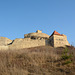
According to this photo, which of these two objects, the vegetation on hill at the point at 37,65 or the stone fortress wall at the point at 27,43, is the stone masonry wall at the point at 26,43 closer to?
the stone fortress wall at the point at 27,43

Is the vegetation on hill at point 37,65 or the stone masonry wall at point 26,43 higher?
the stone masonry wall at point 26,43

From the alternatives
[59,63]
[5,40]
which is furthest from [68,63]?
[5,40]

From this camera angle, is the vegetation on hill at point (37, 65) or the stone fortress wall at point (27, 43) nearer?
the vegetation on hill at point (37, 65)

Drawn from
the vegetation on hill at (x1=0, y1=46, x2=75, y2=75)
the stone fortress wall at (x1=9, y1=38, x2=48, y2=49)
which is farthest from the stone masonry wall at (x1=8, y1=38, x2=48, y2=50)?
the vegetation on hill at (x1=0, y1=46, x2=75, y2=75)

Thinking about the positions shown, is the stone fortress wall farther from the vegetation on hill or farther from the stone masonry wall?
the vegetation on hill

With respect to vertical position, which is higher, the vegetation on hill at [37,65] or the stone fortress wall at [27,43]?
the stone fortress wall at [27,43]

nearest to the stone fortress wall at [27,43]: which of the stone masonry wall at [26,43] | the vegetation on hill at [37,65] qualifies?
the stone masonry wall at [26,43]

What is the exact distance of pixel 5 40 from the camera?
108 ft

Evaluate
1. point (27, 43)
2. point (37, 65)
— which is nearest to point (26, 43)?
point (27, 43)

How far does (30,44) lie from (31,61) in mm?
23264

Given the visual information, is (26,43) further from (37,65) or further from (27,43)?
(37,65)

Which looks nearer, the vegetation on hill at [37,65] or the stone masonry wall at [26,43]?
the vegetation on hill at [37,65]

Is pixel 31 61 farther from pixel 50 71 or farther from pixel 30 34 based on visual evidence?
pixel 30 34

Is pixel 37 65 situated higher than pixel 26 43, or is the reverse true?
pixel 26 43
